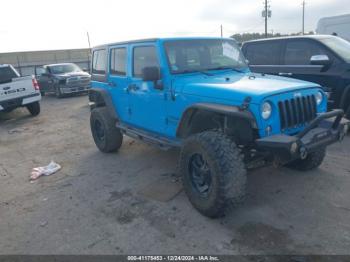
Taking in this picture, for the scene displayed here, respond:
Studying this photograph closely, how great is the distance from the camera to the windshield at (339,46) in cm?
607

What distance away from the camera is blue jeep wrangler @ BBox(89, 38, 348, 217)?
10.8ft

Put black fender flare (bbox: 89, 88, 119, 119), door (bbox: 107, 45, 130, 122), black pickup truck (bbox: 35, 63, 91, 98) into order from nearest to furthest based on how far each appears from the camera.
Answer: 1. door (bbox: 107, 45, 130, 122)
2. black fender flare (bbox: 89, 88, 119, 119)
3. black pickup truck (bbox: 35, 63, 91, 98)

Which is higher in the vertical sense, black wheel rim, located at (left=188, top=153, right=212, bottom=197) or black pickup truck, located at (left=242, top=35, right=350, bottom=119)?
black pickup truck, located at (left=242, top=35, right=350, bottom=119)

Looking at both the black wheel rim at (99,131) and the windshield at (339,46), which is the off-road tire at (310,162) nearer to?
the windshield at (339,46)

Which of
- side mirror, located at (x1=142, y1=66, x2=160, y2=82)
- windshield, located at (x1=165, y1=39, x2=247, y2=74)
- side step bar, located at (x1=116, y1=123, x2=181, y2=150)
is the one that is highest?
windshield, located at (x1=165, y1=39, x2=247, y2=74)

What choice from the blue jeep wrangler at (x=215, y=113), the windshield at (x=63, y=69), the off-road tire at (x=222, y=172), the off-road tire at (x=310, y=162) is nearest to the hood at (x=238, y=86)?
the blue jeep wrangler at (x=215, y=113)

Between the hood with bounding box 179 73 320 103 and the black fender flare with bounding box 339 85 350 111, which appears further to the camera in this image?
the black fender flare with bounding box 339 85 350 111

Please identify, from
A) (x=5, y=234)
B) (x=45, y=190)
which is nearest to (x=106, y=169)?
(x=45, y=190)

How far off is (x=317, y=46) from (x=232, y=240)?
4676 millimetres

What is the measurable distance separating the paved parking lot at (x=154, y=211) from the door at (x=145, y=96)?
32.4 inches

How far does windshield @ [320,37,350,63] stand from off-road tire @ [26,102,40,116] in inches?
355

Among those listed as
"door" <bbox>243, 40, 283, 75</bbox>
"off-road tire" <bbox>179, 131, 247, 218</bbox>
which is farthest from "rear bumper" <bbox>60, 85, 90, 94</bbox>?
"off-road tire" <bbox>179, 131, 247, 218</bbox>

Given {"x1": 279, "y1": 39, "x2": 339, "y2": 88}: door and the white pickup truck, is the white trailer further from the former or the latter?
the white pickup truck

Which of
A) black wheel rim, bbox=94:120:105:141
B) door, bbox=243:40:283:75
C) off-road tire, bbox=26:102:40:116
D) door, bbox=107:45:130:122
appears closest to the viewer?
door, bbox=107:45:130:122
